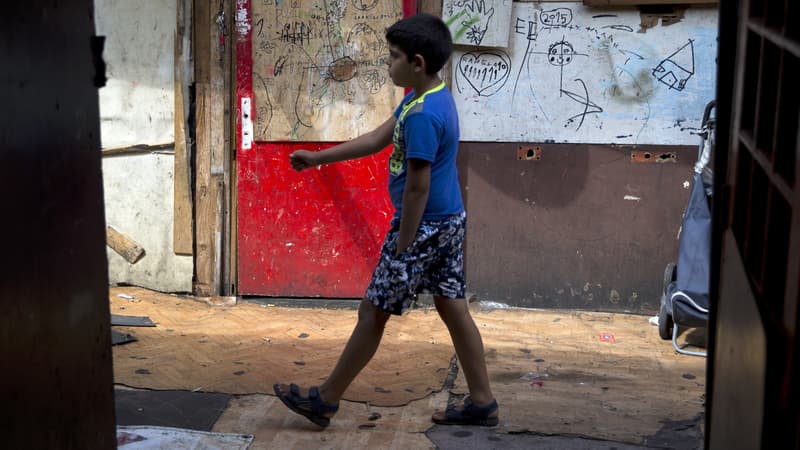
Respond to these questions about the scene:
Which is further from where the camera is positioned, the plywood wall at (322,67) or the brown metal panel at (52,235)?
the plywood wall at (322,67)

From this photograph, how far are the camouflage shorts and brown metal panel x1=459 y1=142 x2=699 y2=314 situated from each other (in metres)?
2.45

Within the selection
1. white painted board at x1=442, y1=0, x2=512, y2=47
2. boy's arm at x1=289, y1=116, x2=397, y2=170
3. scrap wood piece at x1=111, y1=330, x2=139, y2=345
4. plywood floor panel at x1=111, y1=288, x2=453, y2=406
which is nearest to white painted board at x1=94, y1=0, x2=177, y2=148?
plywood floor panel at x1=111, y1=288, x2=453, y2=406

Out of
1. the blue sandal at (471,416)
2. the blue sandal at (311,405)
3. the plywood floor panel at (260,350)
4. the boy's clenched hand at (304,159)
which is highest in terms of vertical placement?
the boy's clenched hand at (304,159)

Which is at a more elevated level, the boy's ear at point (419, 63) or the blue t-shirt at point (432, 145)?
the boy's ear at point (419, 63)

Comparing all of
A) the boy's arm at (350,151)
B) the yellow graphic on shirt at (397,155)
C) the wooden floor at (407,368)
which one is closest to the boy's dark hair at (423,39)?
the yellow graphic on shirt at (397,155)

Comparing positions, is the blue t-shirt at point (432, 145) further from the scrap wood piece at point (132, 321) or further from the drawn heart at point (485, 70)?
the scrap wood piece at point (132, 321)

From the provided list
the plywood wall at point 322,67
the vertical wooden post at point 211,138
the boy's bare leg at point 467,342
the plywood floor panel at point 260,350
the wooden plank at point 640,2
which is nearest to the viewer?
the boy's bare leg at point 467,342

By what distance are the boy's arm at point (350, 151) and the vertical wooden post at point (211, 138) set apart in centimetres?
249

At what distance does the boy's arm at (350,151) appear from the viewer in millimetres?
4395

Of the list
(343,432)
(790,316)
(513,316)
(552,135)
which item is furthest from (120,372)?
(790,316)

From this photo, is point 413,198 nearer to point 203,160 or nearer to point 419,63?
point 419,63

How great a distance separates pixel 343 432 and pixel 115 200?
346cm

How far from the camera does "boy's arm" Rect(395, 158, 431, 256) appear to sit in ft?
13.1

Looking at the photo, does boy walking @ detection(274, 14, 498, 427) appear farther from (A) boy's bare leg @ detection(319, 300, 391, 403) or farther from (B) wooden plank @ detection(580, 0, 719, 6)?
(B) wooden plank @ detection(580, 0, 719, 6)
